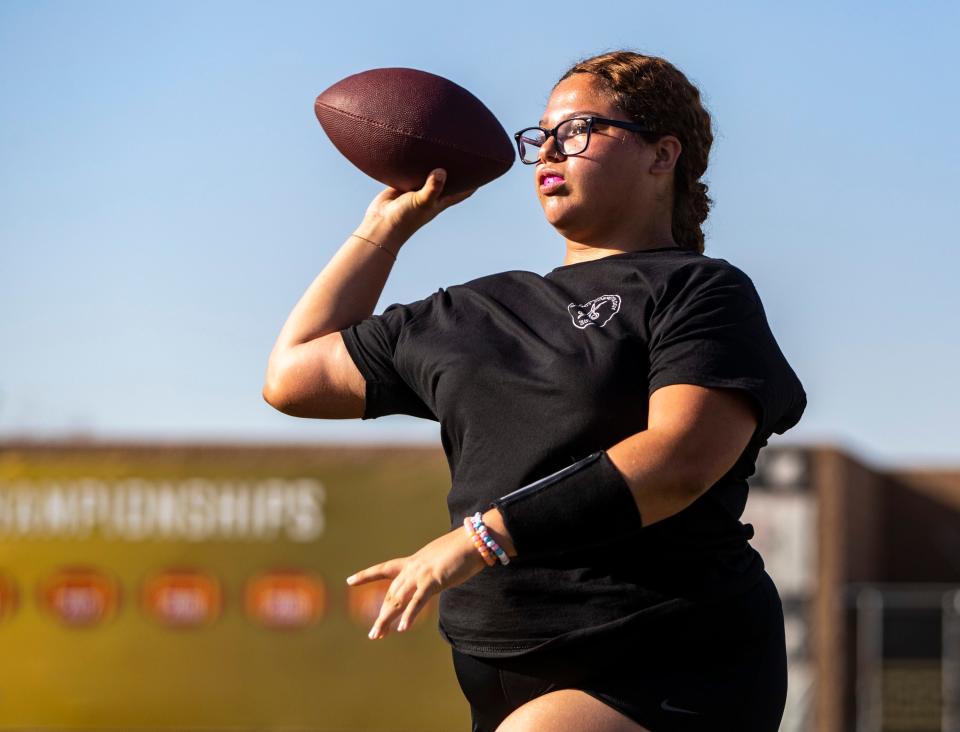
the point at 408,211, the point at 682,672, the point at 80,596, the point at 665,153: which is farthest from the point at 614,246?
the point at 80,596

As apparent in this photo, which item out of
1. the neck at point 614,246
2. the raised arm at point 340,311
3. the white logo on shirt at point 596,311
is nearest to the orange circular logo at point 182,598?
the raised arm at point 340,311

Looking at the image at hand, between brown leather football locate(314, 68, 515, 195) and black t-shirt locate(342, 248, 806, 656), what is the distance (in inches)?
22.8

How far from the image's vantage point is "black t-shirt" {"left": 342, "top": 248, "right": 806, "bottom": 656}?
259 cm

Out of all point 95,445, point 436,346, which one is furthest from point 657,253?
point 95,445

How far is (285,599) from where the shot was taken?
498 inches

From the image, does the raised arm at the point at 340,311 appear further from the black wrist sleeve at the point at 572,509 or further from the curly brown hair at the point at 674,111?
the black wrist sleeve at the point at 572,509

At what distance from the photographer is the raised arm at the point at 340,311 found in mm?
3043

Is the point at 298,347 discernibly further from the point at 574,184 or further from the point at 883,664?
the point at 883,664

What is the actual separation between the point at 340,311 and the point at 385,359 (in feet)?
0.75

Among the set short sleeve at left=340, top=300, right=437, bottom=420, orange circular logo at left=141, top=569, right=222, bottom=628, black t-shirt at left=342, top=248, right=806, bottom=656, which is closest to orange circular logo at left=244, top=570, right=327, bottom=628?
orange circular logo at left=141, top=569, right=222, bottom=628

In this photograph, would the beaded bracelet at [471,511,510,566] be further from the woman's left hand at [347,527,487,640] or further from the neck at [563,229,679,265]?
the neck at [563,229,679,265]

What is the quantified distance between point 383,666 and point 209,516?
199 centimetres

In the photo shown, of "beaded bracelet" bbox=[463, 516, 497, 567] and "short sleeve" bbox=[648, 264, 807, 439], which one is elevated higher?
"short sleeve" bbox=[648, 264, 807, 439]

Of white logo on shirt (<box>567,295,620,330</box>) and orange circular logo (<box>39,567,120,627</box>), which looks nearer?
white logo on shirt (<box>567,295,620,330</box>)
